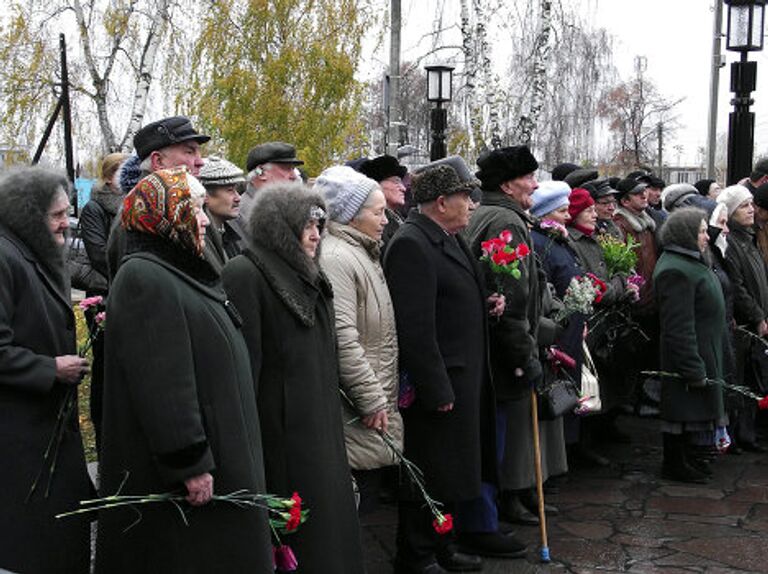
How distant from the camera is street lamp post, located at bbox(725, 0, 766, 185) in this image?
1109 cm

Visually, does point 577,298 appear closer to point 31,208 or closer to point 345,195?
point 345,195

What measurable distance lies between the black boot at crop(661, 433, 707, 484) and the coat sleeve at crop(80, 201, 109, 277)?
4170mm

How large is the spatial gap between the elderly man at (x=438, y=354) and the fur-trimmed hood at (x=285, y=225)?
95 centimetres

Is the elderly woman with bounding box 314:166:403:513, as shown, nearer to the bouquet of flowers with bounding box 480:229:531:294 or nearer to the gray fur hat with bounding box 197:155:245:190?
the gray fur hat with bounding box 197:155:245:190

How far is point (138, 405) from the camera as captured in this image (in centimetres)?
348

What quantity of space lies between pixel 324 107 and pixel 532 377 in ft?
48.5

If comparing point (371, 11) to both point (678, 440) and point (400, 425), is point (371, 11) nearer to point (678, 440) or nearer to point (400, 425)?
point (678, 440)

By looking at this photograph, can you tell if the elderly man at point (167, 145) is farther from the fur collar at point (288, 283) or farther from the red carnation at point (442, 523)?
the red carnation at point (442, 523)

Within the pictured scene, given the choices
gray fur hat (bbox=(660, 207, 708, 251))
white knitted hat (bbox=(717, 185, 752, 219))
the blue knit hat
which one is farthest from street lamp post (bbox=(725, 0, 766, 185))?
the blue knit hat

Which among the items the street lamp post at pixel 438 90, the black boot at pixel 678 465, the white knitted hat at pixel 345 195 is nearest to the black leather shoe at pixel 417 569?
the white knitted hat at pixel 345 195

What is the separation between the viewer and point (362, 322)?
4.89m

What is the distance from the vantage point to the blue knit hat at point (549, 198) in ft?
22.1

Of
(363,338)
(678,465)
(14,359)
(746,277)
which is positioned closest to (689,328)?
(678,465)

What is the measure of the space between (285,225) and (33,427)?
4.14 ft
